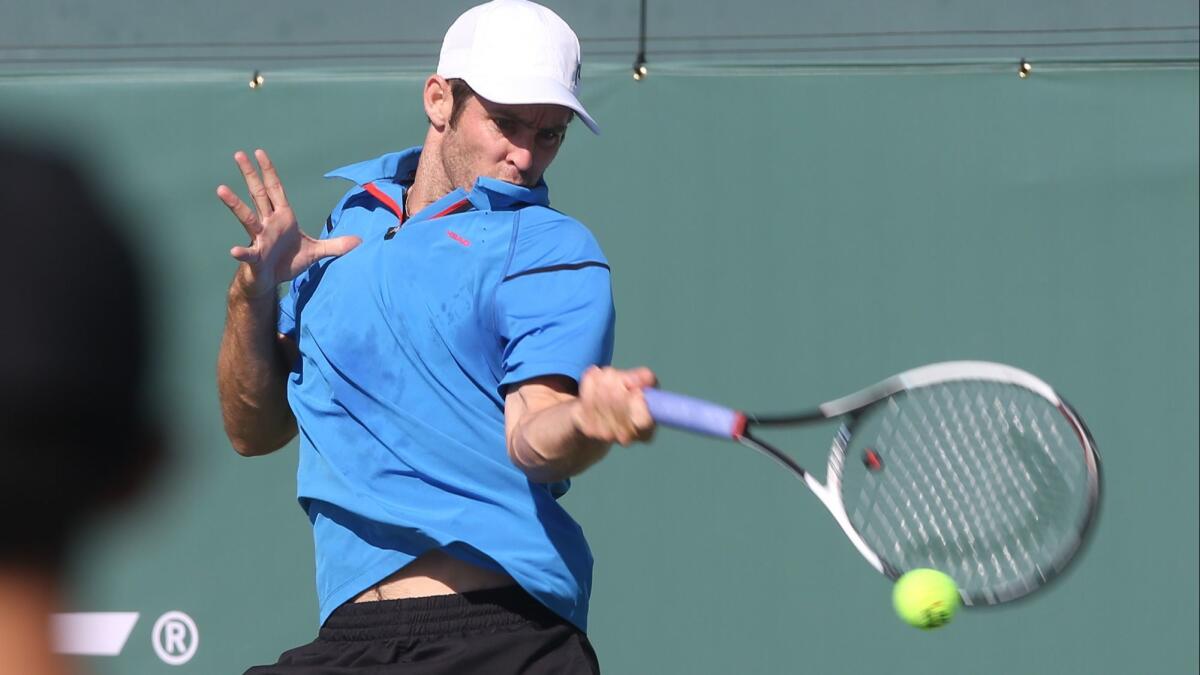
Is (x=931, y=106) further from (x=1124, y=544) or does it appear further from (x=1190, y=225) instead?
(x=1124, y=544)

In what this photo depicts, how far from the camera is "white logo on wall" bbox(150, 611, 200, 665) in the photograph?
3.87 metres

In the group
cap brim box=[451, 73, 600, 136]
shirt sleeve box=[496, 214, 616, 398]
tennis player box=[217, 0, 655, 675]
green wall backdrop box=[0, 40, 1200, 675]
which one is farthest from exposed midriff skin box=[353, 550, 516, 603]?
green wall backdrop box=[0, 40, 1200, 675]

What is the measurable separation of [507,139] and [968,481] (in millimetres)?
845

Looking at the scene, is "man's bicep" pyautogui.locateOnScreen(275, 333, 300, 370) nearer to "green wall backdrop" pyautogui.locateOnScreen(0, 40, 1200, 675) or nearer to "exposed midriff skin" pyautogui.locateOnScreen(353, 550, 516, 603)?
"exposed midriff skin" pyautogui.locateOnScreen(353, 550, 516, 603)

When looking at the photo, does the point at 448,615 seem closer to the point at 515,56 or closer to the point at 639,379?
the point at 639,379

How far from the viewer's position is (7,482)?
3973 mm

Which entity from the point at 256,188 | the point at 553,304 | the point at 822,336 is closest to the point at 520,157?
the point at 553,304

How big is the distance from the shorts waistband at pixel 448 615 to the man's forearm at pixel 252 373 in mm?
419

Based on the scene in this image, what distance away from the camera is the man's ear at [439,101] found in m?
2.55

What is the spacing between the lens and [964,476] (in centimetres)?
257

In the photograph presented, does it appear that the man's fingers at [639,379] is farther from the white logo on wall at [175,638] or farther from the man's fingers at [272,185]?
the white logo on wall at [175,638]

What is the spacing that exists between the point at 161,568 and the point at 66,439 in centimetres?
37

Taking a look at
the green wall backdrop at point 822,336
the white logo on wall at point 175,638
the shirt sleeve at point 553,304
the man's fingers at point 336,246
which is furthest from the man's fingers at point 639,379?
the white logo on wall at point 175,638

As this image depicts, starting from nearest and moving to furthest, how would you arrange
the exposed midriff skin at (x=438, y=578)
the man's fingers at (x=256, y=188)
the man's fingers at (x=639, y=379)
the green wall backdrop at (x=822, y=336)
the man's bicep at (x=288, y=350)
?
the man's fingers at (x=639, y=379) → the exposed midriff skin at (x=438, y=578) → the man's fingers at (x=256, y=188) → the man's bicep at (x=288, y=350) → the green wall backdrop at (x=822, y=336)
